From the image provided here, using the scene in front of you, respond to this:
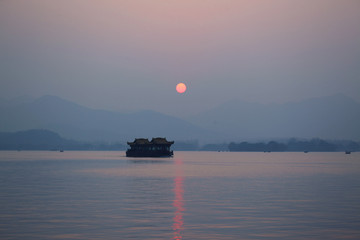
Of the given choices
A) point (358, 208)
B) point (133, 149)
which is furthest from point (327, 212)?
point (133, 149)

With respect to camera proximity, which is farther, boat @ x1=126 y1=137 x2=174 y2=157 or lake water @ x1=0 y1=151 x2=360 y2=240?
boat @ x1=126 y1=137 x2=174 y2=157

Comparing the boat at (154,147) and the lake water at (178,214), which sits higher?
the boat at (154,147)

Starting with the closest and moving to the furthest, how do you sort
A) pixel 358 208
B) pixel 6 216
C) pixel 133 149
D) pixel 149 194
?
pixel 6 216
pixel 358 208
pixel 149 194
pixel 133 149

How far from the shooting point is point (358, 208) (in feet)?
121

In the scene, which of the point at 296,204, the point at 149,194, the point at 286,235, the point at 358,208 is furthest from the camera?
the point at 149,194

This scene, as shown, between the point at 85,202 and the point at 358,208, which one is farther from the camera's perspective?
the point at 85,202

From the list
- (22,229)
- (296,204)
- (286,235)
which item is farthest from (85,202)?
(286,235)

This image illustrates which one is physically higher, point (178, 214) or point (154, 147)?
point (154, 147)

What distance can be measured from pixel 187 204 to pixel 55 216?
11.3 m

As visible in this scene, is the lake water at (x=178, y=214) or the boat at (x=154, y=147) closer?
the lake water at (x=178, y=214)

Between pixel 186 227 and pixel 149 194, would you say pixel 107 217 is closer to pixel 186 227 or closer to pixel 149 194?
pixel 186 227

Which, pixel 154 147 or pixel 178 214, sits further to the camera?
pixel 154 147

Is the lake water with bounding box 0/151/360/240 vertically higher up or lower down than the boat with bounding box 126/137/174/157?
lower down

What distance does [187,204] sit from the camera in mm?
39094
